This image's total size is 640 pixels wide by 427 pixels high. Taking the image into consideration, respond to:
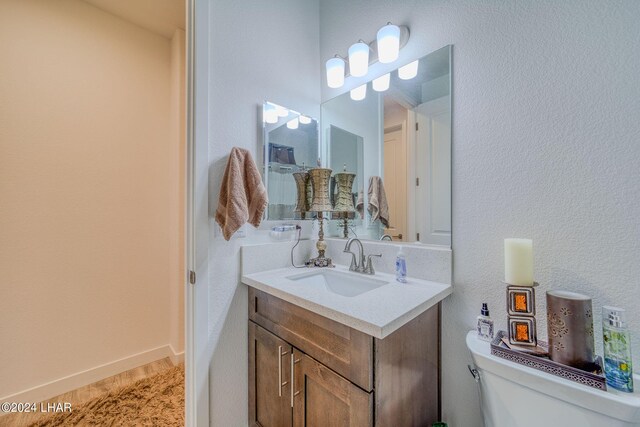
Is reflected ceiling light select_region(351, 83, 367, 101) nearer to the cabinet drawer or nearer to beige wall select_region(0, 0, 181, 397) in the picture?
the cabinet drawer

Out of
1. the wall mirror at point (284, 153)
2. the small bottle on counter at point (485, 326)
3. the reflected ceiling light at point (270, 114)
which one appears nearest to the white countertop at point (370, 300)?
the small bottle on counter at point (485, 326)

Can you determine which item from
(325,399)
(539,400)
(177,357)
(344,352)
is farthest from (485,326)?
(177,357)

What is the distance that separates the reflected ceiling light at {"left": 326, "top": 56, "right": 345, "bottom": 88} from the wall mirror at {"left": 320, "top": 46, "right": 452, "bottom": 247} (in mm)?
93

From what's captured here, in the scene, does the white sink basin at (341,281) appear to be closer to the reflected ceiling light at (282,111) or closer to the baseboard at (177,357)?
the reflected ceiling light at (282,111)

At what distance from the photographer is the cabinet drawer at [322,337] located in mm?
771

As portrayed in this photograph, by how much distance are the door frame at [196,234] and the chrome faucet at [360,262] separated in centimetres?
72

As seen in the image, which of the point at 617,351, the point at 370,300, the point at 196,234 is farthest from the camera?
the point at 196,234

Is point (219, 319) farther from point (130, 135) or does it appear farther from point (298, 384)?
point (130, 135)

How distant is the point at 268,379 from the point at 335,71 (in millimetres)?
1670

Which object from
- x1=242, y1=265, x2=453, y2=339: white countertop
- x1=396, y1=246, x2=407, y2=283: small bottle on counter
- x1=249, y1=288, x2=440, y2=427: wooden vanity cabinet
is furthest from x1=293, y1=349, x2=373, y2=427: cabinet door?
x1=396, y1=246, x2=407, y2=283: small bottle on counter

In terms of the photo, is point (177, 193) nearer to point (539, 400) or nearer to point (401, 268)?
point (401, 268)

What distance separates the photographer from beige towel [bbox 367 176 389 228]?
138cm

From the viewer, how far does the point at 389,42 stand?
1.25m

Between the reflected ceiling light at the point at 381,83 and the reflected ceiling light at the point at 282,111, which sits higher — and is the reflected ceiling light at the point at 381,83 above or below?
above
